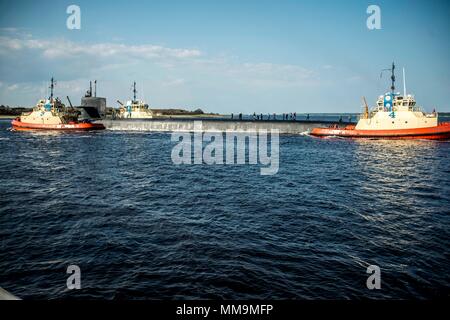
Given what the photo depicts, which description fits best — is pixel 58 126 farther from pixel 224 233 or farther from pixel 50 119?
pixel 224 233

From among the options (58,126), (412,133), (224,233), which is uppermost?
(58,126)

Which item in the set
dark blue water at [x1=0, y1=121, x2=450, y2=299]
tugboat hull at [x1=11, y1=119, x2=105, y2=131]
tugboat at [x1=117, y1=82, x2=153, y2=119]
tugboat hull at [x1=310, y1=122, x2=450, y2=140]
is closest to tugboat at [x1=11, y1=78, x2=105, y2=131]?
tugboat hull at [x1=11, y1=119, x2=105, y2=131]

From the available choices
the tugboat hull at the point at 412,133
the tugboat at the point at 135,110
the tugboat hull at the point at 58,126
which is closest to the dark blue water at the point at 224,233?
→ the tugboat hull at the point at 412,133

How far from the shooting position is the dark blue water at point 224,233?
434 inches

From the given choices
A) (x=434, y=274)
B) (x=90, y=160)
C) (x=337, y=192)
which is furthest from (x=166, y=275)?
(x=90, y=160)

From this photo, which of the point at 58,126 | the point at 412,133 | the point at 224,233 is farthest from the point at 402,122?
the point at 58,126

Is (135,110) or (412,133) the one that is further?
(135,110)

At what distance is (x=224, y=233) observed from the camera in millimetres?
15797

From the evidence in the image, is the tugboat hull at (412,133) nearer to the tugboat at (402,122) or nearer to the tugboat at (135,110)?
the tugboat at (402,122)

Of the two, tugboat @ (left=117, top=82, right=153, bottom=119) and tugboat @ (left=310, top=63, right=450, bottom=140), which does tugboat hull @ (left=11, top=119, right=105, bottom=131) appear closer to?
tugboat @ (left=117, top=82, right=153, bottom=119)

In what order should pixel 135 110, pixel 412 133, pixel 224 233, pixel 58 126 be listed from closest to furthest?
pixel 224 233 → pixel 412 133 → pixel 58 126 → pixel 135 110
